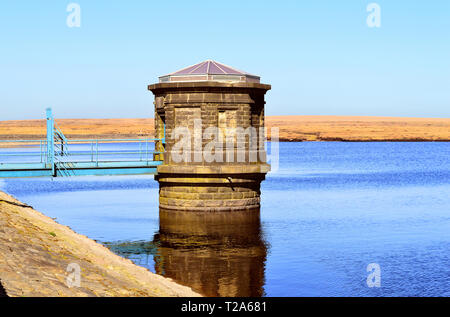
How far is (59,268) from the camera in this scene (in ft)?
42.3

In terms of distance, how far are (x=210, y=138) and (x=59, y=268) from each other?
1234 cm

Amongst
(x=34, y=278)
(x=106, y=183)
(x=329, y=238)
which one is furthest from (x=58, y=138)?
(x=106, y=183)

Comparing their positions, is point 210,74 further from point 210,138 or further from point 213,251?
point 213,251

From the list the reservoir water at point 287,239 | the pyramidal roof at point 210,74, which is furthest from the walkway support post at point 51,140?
the pyramidal roof at point 210,74

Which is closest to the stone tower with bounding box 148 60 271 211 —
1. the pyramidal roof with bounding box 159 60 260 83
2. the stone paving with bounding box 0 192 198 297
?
the pyramidal roof with bounding box 159 60 260 83

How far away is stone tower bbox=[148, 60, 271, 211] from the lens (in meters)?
24.5

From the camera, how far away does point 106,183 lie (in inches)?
1834

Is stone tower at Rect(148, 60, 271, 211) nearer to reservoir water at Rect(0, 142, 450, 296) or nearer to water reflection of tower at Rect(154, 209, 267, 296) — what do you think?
water reflection of tower at Rect(154, 209, 267, 296)

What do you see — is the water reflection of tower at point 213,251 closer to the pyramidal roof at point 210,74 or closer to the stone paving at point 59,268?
the stone paving at point 59,268

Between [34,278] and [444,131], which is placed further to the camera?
[444,131]

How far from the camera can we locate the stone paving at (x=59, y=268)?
37.0 feet
